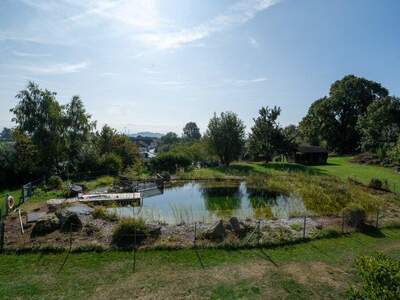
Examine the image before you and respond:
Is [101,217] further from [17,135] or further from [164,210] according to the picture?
[17,135]

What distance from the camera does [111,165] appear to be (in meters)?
27.0

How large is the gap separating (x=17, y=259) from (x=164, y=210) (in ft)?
26.9

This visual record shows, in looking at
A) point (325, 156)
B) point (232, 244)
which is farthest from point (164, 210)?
point (325, 156)

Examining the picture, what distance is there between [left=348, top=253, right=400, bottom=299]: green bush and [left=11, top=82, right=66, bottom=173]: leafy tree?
82.1 ft

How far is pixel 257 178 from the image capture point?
25094 mm

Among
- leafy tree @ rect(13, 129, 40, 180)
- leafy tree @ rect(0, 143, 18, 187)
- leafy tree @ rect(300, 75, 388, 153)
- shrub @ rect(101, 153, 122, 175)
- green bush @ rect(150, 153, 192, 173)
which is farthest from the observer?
leafy tree @ rect(300, 75, 388, 153)

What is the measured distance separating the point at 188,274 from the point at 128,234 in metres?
3.16

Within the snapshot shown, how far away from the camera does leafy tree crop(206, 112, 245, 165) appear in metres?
35.9

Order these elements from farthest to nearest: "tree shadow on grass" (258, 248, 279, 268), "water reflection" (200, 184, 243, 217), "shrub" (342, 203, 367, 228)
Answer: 1. "water reflection" (200, 184, 243, 217)
2. "shrub" (342, 203, 367, 228)
3. "tree shadow on grass" (258, 248, 279, 268)

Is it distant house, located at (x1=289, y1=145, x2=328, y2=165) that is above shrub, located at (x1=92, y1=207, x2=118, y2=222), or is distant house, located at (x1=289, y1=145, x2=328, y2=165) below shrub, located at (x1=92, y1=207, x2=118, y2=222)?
above

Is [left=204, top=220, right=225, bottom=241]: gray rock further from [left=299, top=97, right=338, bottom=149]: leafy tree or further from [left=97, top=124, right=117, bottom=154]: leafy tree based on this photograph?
[left=299, top=97, right=338, bottom=149]: leafy tree

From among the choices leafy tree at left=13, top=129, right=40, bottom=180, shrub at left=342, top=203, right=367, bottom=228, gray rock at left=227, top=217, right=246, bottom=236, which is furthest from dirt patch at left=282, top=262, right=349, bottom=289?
leafy tree at left=13, top=129, right=40, bottom=180

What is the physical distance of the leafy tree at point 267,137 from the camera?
37.2m

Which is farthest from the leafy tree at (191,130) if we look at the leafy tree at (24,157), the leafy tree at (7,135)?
the leafy tree at (24,157)
